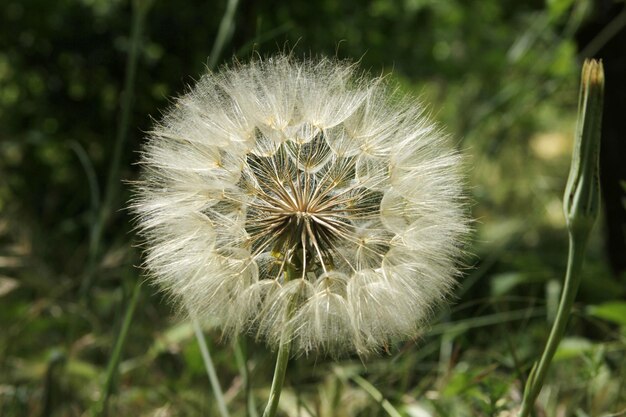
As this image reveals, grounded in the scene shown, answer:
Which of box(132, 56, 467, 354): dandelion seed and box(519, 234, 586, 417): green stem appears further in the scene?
box(132, 56, 467, 354): dandelion seed

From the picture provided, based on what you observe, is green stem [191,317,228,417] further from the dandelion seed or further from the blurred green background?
the blurred green background

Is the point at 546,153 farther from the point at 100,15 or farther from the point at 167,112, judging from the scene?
the point at 167,112

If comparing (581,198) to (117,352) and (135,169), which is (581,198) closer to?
(117,352)

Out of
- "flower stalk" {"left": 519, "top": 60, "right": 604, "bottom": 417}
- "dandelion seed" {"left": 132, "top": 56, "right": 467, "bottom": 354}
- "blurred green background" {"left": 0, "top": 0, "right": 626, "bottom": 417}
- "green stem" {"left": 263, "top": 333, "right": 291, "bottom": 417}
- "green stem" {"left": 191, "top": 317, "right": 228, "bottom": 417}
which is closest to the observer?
"flower stalk" {"left": 519, "top": 60, "right": 604, "bottom": 417}

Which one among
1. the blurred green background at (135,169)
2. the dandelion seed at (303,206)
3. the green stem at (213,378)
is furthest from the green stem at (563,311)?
the blurred green background at (135,169)

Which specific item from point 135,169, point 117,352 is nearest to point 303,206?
point 117,352

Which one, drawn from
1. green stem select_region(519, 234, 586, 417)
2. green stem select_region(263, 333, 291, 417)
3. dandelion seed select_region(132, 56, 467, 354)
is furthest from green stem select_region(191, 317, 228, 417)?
green stem select_region(519, 234, 586, 417)
